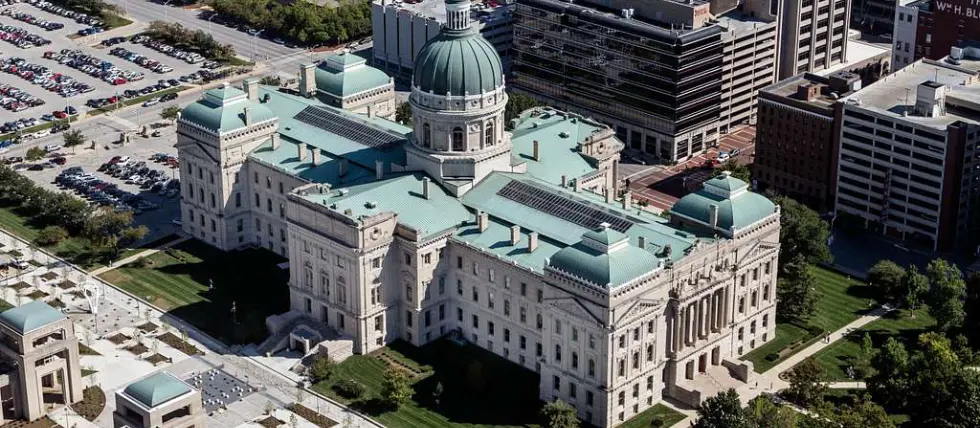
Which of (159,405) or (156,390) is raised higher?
(156,390)

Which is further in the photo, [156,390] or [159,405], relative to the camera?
[156,390]

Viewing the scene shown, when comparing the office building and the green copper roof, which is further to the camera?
the green copper roof

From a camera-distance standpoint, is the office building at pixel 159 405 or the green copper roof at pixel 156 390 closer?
the office building at pixel 159 405
